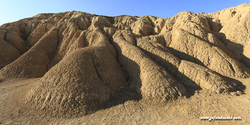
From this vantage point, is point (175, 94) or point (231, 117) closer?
point (231, 117)

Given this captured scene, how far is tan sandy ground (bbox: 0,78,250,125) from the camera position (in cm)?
577

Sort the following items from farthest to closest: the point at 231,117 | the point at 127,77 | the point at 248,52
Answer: the point at 248,52
the point at 127,77
the point at 231,117

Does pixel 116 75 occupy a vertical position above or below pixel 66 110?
above

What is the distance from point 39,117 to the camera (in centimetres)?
625

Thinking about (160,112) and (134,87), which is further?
(134,87)

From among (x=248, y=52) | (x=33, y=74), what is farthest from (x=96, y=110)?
(x=248, y=52)

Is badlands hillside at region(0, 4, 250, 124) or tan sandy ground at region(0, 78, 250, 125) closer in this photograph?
tan sandy ground at region(0, 78, 250, 125)

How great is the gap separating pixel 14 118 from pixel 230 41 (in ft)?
79.4

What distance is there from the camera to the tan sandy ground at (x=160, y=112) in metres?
5.77

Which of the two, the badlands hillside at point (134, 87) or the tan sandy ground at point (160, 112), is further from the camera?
the badlands hillside at point (134, 87)

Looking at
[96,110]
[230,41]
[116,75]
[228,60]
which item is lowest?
[96,110]

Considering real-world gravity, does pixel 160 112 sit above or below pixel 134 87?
below

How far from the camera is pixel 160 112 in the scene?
638 cm

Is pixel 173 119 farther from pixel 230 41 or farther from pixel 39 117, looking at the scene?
pixel 230 41
